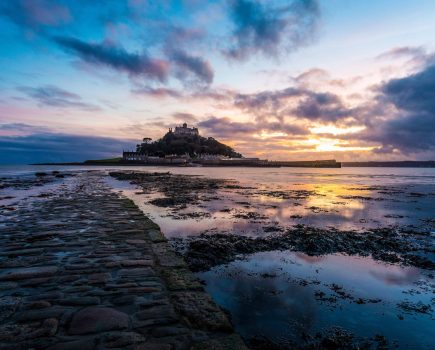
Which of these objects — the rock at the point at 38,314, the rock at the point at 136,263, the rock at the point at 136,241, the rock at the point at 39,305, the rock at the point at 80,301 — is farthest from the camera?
the rock at the point at 136,241

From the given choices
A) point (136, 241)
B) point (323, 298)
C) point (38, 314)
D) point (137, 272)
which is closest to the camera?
point (38, 314)

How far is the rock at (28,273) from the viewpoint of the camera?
5.57 m

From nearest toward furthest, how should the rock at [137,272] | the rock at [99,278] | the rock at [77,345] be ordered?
the rock at [77,345]
the rock at [99,278]
the rock at [137,272]

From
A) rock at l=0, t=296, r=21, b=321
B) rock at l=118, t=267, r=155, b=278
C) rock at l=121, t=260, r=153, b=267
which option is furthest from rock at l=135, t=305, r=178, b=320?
rock at l=121, t=260, r=153, b=267

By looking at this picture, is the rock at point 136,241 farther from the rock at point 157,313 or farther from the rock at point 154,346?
the rock at point 154,346

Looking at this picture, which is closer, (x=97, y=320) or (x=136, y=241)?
(x=97, y=320)

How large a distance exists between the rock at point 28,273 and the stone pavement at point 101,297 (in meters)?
0.02

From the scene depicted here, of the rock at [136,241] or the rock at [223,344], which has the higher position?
the rock at [223,344]

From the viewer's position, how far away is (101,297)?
4.81 meters

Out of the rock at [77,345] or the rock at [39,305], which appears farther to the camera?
the rock at [39,305]

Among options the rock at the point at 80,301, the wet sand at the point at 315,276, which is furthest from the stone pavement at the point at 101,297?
the wet sand at the point at 315,276

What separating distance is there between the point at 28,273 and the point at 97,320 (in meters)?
2.66

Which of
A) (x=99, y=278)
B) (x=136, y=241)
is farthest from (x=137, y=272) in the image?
(x=136, y=241)

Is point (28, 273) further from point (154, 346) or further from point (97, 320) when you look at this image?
point (154, 346)
